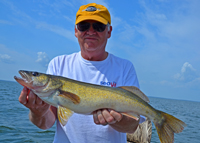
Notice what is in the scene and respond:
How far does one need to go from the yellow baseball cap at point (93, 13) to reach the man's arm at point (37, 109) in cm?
171

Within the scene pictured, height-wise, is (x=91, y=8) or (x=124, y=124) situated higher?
(x=91, y=8)

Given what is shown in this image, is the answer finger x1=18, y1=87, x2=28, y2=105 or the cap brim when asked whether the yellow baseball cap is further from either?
finger x1=18, y1=87, x2=28, y2=105

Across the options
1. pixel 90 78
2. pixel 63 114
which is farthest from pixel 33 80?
pixel 90 78

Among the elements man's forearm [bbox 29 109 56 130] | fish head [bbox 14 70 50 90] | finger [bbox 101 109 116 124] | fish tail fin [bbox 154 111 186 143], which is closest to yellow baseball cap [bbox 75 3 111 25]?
fish head [bbox 14 70 50 90]

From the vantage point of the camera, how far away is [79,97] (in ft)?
10.4

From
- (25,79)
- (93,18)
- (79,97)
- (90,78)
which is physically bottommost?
(79,97)

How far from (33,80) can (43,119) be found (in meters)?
0.80

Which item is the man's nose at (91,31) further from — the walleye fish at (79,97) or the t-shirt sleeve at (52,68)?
the walleye fish at (79,97)

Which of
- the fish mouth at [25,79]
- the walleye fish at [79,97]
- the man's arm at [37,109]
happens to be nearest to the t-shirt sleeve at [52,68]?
the walleye fish at [79,97]

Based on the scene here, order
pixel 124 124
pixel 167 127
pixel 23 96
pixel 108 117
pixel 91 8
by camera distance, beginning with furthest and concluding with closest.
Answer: pixel 91 8
pixel 167 127
pixel 124 124
pixel 108 117
pixel 23 96

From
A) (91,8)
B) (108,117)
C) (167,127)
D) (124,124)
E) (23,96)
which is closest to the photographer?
(23,96)

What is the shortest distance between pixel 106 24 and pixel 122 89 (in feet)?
4.52

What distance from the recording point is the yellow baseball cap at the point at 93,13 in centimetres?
373

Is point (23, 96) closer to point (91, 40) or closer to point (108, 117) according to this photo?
point (108, 117)
